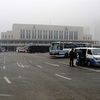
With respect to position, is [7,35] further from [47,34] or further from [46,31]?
[47,34]

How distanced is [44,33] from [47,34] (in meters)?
1.91

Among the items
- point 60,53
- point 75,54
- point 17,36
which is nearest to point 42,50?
point 60,53

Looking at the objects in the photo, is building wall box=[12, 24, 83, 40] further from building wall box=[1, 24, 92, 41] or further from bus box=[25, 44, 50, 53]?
bus box=[25, 44, 50, 53]

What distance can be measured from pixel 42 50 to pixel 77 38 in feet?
255

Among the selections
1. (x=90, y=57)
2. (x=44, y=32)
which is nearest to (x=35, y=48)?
(x=90, y=57)

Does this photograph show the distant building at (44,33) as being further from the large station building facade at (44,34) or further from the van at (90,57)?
the van at (90,57)

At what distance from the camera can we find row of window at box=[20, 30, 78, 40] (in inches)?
5989

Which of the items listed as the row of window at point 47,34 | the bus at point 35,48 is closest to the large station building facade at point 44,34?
the row of window at point 47,34

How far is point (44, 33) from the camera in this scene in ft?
506

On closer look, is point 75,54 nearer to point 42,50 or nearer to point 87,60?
point 87,60

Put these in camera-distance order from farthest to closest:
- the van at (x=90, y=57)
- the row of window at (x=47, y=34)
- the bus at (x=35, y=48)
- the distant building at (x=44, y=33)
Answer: the row of window at (x=47, y=34)
the distant building at (x=44, y=33)
the bus at (x=35, y=48)
the van at (x=90, y=57)

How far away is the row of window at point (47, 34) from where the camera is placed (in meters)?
152

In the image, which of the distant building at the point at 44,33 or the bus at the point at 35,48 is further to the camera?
the distant building at the point at 44,33

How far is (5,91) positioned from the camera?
1039 cm
